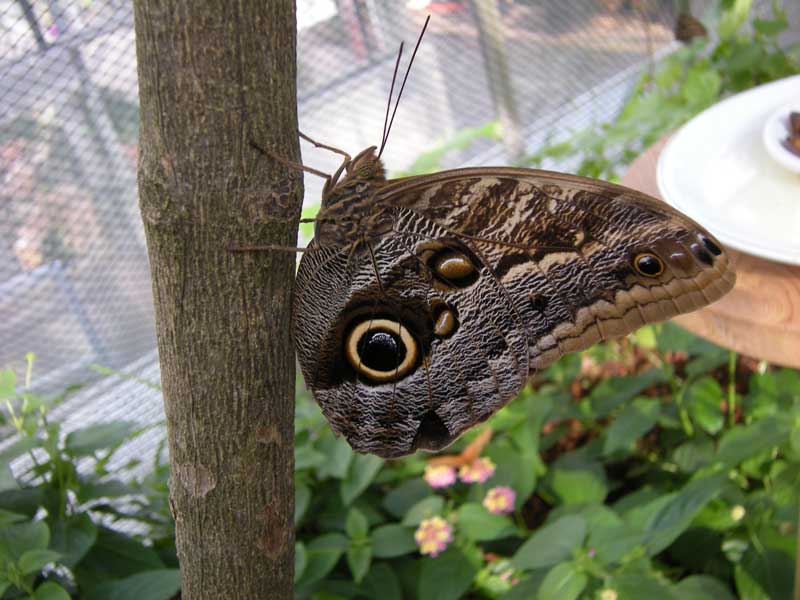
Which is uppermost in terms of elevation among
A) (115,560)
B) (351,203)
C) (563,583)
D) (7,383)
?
(351,203)

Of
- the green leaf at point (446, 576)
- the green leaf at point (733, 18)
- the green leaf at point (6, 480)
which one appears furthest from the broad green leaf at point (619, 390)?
the green leaf at point (733, 18)

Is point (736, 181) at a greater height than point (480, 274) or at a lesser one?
lesser

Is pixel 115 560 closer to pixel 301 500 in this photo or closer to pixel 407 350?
pixel 301 500

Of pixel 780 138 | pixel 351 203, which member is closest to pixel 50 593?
pixel 351 203

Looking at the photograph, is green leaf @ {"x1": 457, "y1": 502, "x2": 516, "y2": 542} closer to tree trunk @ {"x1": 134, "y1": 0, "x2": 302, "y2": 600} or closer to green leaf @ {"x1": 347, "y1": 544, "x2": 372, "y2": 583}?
green leaf @ {"x1": 347, "y1": 544, "x2": 372, "y2": 583}

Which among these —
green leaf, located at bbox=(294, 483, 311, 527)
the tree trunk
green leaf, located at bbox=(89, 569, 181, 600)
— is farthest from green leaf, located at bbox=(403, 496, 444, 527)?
the tree trunk

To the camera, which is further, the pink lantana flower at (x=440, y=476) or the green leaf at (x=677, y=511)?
the pink lantana flower at (x=440, y=476)

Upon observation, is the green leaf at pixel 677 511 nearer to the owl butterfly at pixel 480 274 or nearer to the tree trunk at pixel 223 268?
the owl butterfly at pixel 480 274
